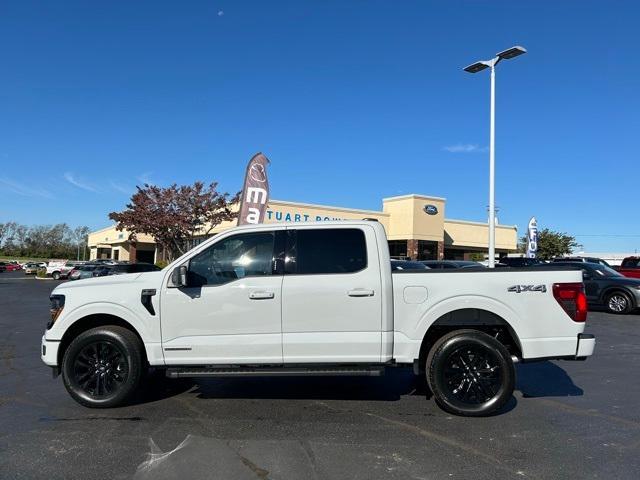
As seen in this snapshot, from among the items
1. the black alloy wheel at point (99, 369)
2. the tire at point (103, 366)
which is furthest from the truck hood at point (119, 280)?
the black alloy wheel at point (99, 369)

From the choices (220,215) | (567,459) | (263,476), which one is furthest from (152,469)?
(220,215)

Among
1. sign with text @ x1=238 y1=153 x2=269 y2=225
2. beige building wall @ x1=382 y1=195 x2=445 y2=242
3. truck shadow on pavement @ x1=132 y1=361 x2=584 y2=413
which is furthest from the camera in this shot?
beige building wall @ x1=382 y1=195 x2=445 y2=242

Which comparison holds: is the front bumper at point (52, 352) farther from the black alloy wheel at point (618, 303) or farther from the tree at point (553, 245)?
the tree at point (553, 245)

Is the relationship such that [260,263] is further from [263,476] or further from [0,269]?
[0,269]

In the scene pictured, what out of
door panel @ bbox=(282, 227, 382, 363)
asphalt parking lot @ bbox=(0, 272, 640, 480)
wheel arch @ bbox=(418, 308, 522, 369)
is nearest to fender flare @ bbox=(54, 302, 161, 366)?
asphalt parking lot @ bbox=(0, 272, 640, 480)

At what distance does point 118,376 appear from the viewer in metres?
5.98

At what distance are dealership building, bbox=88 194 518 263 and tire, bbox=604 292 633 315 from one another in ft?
72.0

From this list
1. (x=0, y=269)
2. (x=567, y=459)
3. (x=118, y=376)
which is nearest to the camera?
(x=567, y=459)

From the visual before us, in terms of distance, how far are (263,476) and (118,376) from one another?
254 centimetres

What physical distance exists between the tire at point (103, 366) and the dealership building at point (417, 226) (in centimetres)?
3065

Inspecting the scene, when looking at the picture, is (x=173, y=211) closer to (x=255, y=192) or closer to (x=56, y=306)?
(x=255, y=192)

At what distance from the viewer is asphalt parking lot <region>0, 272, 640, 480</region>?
4.35 meters

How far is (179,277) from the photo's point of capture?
5688mm

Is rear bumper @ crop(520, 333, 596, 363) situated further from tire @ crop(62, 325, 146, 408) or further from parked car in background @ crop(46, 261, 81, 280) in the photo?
parked car in background @ crop(46, 261, 81, 280)
